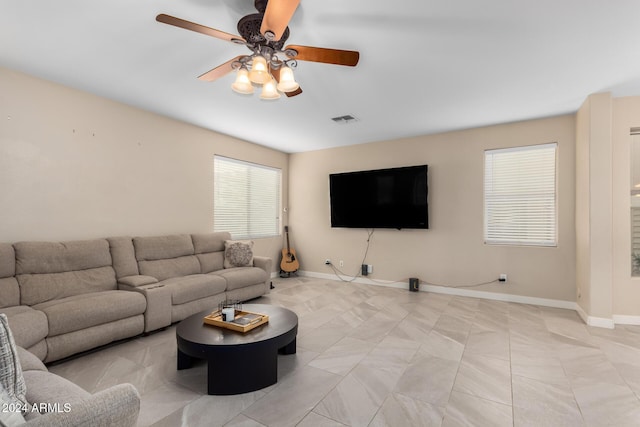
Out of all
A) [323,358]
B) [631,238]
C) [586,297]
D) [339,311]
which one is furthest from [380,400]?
[631,238]

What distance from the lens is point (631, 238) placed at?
3625 mm

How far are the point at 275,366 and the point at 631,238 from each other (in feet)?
14.1

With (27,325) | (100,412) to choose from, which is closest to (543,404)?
(100,412)

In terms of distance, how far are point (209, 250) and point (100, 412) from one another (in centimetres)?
363

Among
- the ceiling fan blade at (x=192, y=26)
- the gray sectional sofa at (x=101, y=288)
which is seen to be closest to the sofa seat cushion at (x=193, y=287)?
the gray sectional sofa at (x=101, y=288)

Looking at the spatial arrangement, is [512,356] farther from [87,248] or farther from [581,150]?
[87,248]

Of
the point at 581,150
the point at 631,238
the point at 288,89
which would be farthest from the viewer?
the point at 581,150

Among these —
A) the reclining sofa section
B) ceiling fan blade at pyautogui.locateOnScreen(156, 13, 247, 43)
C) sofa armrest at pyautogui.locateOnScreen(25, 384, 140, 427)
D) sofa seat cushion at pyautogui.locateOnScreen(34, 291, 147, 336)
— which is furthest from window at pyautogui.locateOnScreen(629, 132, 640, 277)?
sofa seat cushion at pyautogui.locateOnScreen(34, 291, 147, 336)

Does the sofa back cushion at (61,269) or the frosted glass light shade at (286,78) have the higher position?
the frosted glass light shade at (286,78)

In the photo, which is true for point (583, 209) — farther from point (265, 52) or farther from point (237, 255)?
point (237, 255)

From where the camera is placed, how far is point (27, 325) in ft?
7.49

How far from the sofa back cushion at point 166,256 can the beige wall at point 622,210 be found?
17.3 ft

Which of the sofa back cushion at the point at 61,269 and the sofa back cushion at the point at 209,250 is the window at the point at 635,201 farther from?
the sofa back cushion at the point at 61,269

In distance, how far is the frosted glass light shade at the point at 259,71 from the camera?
6.76 feet
